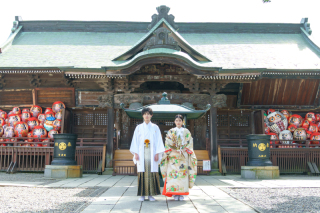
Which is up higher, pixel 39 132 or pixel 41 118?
pixel 41 118

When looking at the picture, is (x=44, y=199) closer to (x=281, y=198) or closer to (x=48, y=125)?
(x=281, y=198)

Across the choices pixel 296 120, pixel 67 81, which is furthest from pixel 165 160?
pixel 296 120

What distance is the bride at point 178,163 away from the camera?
17.1 feet

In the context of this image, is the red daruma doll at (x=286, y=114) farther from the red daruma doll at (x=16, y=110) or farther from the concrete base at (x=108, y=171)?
the red daruma doll at (x=16, y=110)

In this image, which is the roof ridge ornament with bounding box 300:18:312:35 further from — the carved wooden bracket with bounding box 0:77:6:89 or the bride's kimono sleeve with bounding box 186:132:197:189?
the carved wooden bracket with bounding box 0:77:6:89

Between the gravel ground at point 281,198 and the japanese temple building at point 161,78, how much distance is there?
444cm

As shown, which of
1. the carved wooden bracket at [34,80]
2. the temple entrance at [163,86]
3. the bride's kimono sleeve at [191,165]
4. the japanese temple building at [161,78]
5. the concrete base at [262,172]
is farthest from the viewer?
the temple entrance at [163,86]

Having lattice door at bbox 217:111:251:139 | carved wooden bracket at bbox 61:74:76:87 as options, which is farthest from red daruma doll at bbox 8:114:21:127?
lattice door at bbox 217:111:251:139

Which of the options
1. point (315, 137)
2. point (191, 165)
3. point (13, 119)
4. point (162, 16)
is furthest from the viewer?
point (162, 16)

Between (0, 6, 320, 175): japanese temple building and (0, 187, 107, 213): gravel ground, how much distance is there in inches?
180

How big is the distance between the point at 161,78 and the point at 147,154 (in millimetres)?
6259

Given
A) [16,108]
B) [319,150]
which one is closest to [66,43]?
[16,108]

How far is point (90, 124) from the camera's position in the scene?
42.3ft

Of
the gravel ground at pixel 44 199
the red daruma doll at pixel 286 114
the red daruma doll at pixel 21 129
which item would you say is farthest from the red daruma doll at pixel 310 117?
the red daruma doll at pixel 21 129
